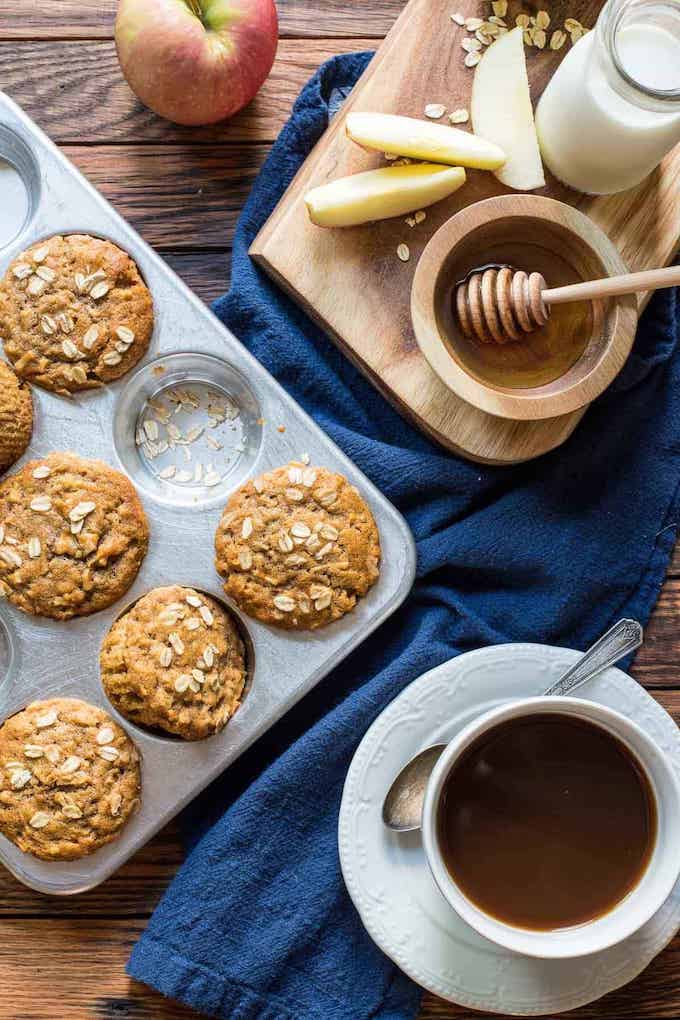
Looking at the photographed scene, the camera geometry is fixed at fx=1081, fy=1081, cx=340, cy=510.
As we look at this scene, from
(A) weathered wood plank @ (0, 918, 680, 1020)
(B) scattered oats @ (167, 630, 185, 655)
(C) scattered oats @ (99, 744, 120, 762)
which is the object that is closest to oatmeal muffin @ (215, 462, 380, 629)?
(B) scattered oats @ (167, 630, 185, 655)

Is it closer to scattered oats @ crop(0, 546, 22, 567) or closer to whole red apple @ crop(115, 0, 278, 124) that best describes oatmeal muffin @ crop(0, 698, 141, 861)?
scattered oats @ crop(0, 546, 22, 567)

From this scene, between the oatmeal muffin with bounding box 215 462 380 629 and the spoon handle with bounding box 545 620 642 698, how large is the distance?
15.0 inches

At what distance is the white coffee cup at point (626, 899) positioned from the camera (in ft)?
5.60

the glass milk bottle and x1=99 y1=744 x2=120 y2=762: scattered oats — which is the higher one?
the glass milk bottle

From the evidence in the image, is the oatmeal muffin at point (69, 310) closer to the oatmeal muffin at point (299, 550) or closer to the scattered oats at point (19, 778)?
the oatmeal muffin at point (299, 550)

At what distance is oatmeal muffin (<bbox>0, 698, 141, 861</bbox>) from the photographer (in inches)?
74.0

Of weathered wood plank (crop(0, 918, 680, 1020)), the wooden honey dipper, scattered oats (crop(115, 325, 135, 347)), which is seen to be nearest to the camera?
the wooden honey dipper

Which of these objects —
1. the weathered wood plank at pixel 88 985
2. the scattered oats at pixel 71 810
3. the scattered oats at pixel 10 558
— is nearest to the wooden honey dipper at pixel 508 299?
the scattered oats at pixel 10 558

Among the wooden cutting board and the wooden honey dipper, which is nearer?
the wooden honey dipper

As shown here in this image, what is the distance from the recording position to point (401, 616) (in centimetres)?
209

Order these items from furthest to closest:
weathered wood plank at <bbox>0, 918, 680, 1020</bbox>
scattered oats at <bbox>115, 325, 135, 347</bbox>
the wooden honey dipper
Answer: weathered wood plank at <bbox>0, 918, 680, 1020</bbox> → scattered oats at <bbox>115, 325, 135, 347</bbox> → the wooden honey dipper

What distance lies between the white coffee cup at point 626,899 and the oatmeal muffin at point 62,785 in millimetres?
563

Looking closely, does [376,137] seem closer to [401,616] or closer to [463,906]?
[401,616]

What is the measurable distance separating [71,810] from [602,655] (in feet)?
3.16
